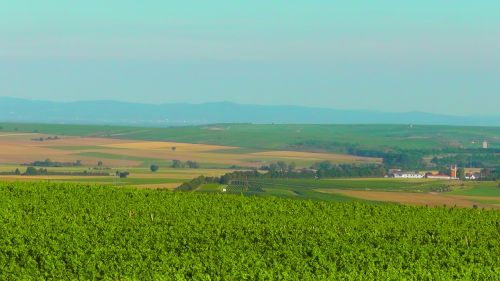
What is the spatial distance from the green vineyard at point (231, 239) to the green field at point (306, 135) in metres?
90.2

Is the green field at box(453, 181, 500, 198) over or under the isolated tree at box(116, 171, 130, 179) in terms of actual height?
over

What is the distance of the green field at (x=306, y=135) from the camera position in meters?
130

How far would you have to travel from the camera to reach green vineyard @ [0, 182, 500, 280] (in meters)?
20.2

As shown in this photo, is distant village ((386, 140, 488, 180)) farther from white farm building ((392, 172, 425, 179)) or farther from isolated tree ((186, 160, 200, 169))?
isolated tree ((186, 160, 200, 169))

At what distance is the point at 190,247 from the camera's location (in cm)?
2322

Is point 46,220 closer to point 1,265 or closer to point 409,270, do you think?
point 1,265

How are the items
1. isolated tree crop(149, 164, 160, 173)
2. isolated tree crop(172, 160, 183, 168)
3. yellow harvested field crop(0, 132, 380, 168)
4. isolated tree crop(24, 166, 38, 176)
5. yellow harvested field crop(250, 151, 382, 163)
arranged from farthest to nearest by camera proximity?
yellow harvested field crop(250, 151, 382, 163)
yellow harvested field crop(0, 132, 380, 168)
isolated tree crop(172, 160, 183, 168)
isolated tree crop(149, 164, 160, 173)
isolated tree crop(24, 166, 38, 176)

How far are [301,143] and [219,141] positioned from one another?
38.3 ft

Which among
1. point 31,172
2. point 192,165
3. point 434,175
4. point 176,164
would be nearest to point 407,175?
point 434,175

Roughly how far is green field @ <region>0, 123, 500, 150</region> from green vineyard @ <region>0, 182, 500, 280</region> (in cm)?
9023

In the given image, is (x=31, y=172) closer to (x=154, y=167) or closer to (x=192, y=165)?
(x=154, y=167)

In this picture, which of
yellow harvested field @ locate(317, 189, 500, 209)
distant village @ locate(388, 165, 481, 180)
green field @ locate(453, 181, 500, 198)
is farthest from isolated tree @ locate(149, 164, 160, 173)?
yellow harvested field @ locate(317, 189, 500, 209)

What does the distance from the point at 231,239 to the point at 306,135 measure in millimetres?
120163

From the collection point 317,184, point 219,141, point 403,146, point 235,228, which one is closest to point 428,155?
point 403,146
